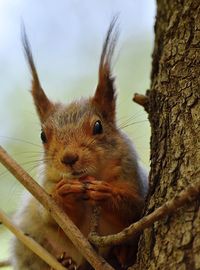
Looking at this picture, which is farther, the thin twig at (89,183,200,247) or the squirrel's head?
the squirrel's head

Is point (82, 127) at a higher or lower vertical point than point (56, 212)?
higher

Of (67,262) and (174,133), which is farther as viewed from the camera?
(67,262)

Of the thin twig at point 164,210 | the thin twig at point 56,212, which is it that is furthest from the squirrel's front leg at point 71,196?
the thin twig at point 164,210

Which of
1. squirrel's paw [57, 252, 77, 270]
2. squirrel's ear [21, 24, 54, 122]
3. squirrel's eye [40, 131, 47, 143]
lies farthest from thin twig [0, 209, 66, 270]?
squirrel's ear [21, 24, 54, 122]

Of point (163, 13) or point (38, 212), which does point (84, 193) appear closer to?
point (38, 212)

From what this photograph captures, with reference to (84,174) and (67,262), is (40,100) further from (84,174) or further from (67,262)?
(67,262)

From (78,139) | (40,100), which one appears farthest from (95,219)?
(40,100)

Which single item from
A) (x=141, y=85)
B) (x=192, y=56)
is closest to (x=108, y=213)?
(x=192, y=56)

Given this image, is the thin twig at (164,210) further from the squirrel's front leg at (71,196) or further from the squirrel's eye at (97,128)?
the squirrel's eye at (97,128)

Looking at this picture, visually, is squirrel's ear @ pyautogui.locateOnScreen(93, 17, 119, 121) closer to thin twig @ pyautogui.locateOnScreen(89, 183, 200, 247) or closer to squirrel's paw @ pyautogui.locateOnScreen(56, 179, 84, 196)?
squirrel's paw @ pyautogui.locateOnScreen(56, 179, 84, 196)
